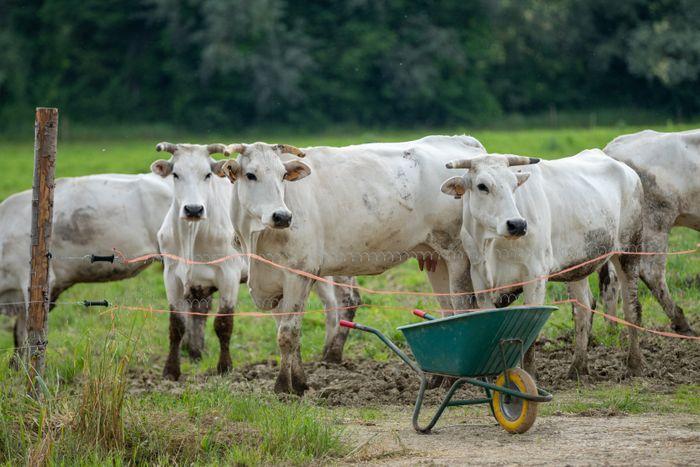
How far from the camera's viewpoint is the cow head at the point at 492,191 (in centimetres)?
821

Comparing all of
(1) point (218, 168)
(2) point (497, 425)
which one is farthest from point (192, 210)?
(2) point (497, 425)

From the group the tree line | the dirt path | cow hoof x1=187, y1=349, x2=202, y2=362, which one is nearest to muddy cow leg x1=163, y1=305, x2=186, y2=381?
cow hoof x1=187, y1=349, x2=202, y2=362

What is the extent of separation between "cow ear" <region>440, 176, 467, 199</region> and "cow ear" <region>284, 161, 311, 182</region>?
114cm

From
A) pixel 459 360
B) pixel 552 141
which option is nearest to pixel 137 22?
pixel 552 141

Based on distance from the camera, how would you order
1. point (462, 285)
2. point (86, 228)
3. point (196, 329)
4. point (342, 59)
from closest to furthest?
point (462, 285), point (196, 329), point (86, 228), point (342, 59)

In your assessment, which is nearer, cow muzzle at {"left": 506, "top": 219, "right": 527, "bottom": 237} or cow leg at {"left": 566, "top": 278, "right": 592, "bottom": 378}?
cow muzzle at {"left": 506, "top": 219, "right": 527, "bottom": 237}

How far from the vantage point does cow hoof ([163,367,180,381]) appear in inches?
402

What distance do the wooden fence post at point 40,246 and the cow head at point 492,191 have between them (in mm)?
3090

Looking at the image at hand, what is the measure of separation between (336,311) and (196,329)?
5.39 feet

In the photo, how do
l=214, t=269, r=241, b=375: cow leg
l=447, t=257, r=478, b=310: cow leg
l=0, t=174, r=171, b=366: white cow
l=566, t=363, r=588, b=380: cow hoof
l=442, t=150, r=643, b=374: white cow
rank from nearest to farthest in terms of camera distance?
l=442, t=150, r=643, b=374: white cow, l=566, t=363, r=588, b=380: cow hoof, l=447, t=257, r=478, b=310: cow leg, l=214, t=269, r=241, b=375: cow leg, l=0, t=174, r=171, b=366: white cow

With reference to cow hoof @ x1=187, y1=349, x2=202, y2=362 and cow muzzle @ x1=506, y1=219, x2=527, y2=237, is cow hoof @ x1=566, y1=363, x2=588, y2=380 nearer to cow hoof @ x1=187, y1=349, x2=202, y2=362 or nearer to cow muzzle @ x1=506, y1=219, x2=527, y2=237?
cow muzzle @ x1=506, y1=219, x2=527, y2=237

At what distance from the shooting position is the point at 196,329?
1165cm

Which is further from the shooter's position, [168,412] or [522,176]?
[522,176]

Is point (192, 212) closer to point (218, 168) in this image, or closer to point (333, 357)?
point (218, 168)
